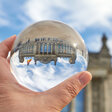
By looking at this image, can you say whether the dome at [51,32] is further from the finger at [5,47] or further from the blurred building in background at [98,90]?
the blurred building in background at [98,90]

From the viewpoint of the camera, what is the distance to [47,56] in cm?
279

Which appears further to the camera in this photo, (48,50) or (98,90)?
(98,90)

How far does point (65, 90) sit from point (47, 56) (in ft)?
1.86

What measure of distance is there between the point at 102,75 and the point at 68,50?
22.1m

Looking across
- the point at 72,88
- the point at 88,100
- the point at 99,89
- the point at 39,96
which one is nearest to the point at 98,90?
the point at 99,89

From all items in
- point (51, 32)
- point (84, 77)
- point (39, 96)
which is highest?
point (51, 32)

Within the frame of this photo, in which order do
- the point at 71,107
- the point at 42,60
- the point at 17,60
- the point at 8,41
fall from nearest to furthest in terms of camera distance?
the point at 42,60
the point at 17,60
the point at 8,41
the point at 71,107

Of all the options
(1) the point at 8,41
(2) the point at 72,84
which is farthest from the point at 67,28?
(1) the point at 8,41

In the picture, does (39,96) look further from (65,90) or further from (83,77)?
(83,77)

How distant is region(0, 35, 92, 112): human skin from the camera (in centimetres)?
297

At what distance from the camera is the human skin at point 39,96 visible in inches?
117

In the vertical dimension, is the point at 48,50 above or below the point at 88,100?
above

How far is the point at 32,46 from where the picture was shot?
284 centimetres

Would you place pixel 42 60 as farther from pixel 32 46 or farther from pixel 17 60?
pixel 17 60
